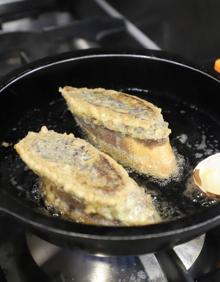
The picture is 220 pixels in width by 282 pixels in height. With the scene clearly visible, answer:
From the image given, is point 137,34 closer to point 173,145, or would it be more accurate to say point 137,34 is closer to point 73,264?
point 173,145

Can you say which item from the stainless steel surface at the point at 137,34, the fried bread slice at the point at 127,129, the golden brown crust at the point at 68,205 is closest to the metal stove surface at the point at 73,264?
the golden brown crust at the point at 68,205

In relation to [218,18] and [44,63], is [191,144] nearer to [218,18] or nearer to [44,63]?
[44,63]

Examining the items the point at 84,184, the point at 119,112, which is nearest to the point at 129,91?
the point at 119,112

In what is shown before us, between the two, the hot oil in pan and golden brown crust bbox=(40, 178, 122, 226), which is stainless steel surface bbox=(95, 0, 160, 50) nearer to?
the hot oil in pan

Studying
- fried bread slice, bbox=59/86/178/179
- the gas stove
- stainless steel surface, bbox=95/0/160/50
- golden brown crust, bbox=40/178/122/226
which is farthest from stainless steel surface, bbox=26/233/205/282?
stainless steel surface, bbox=95/0/160/50

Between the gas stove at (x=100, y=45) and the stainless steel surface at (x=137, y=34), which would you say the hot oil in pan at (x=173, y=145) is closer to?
the gas stove at (x=100, y=45)

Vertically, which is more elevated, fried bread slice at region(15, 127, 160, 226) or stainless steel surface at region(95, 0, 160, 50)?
fried bread slice at region(15, 127, 160, 226)
